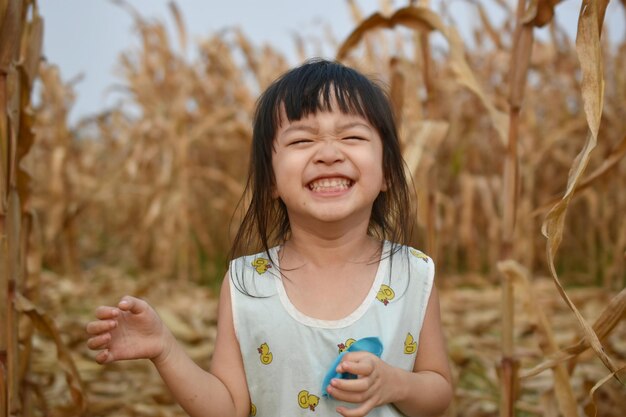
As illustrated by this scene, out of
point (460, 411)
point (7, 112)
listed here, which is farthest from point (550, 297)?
point (7, 112)

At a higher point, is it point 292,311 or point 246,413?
point 292,311

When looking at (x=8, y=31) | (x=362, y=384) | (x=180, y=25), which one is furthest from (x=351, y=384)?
(x=180, y=25)

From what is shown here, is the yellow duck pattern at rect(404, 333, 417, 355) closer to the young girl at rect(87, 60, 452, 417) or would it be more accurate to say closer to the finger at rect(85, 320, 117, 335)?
the young girl at rect(87, 60, 452, 417)

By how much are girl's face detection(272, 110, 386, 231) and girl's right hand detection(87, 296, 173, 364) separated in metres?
0.27

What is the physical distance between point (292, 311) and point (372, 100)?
355 mm

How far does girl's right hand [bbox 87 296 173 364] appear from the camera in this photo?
98cm

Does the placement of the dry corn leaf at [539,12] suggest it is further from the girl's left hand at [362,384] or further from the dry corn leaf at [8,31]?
the dry corn leaf at [8,31]

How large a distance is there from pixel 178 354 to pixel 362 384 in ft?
0.91

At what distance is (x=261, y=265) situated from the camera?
1194mm

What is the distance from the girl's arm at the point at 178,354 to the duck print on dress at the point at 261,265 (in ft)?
0.17

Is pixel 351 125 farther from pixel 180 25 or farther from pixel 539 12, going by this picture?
pixel 180 25

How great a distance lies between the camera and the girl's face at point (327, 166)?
109 centimetres

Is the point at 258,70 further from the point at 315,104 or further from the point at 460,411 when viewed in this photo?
the point at 315,104

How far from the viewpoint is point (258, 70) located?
12.6 ft
